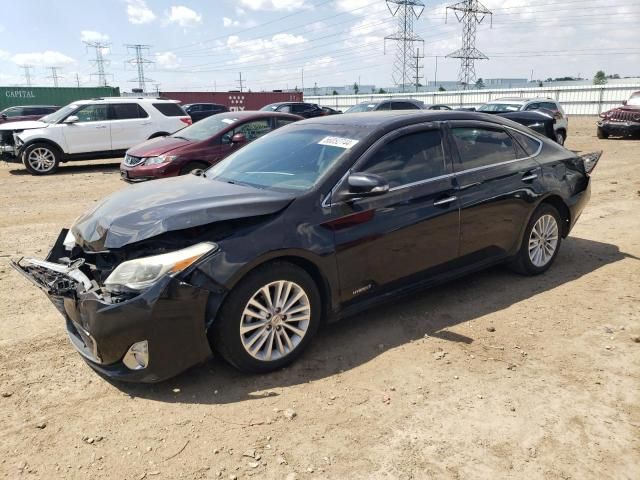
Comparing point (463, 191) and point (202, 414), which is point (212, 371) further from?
point (463, 191)

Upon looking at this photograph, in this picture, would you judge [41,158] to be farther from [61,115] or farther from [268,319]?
[268,319]

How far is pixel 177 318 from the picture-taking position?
302 centimetres

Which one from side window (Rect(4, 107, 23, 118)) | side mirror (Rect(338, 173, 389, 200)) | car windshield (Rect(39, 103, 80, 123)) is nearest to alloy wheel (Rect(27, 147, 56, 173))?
car windshield (Rect(39, 103, 80, 123))

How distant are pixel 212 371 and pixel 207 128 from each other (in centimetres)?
735

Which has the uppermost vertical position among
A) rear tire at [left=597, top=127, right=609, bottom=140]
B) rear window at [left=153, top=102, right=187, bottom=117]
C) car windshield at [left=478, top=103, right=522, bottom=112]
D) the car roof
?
rear window at [left=153, top=102, right=187, bottom=117]

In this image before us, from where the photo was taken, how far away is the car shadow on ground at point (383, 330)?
130 inches

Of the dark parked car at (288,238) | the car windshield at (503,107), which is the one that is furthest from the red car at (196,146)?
the car windshield at (503,107)

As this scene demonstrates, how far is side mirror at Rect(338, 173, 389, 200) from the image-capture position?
3.54m

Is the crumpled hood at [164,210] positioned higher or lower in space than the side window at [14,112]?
lower

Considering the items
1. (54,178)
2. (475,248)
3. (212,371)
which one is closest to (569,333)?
(475,248)

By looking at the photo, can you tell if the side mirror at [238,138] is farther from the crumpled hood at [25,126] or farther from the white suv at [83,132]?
the crumpled hood at [25,126]

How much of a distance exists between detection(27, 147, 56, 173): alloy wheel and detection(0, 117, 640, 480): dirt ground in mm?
9361

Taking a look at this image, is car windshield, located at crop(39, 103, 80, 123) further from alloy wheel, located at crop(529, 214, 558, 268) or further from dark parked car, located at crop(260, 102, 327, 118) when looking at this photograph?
alloy wheel, located at crop(529, 214, 558, 268)

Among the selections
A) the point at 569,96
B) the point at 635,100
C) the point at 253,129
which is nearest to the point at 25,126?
the point at 253,129
